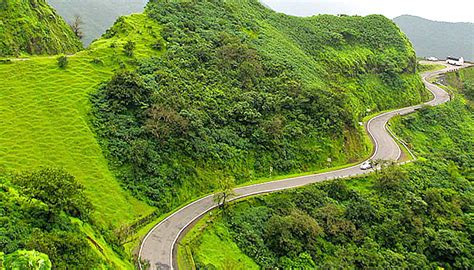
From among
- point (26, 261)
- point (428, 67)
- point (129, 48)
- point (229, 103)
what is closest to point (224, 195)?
point (229, 103)

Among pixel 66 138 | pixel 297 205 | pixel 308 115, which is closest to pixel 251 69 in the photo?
pixel 308 115

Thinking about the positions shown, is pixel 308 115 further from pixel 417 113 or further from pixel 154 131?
pixel 417 113

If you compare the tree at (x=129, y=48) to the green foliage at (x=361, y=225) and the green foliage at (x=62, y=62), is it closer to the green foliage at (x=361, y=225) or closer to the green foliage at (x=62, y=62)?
the green foliage at (x=62, y=62)

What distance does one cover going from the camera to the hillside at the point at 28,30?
5262 centimetres

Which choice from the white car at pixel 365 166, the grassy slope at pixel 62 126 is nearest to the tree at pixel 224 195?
the grassy slope at pixel 62 126

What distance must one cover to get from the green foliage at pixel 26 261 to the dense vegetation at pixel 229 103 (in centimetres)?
1982

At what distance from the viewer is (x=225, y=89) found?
5328cm

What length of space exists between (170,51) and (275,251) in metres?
34.4

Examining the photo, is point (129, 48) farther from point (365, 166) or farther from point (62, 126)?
point (365, 166)

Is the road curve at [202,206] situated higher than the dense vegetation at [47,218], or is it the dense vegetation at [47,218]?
the dense vegetation at [47,218]

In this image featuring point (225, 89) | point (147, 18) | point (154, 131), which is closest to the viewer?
point (154, 131)

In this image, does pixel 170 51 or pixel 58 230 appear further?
pixel 170 51

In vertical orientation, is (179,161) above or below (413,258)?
above

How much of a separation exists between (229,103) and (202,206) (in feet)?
60.2
